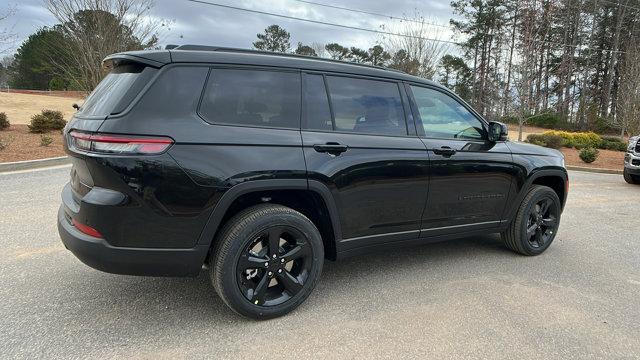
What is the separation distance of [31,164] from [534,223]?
9884 mm

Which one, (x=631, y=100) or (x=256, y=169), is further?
(x=631, y=100)

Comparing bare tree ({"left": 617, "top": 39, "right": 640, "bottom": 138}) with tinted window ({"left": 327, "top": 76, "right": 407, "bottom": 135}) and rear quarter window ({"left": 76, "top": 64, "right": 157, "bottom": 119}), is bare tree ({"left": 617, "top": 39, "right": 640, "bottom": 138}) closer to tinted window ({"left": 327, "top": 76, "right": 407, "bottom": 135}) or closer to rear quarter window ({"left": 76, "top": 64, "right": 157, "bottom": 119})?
tinted window ({"left": 327, "top": 76, "right": 407, "bottom": 135})

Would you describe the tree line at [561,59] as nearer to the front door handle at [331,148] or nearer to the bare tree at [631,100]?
the bare tree at [631,100]

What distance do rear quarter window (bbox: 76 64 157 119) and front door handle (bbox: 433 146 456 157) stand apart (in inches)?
91.2

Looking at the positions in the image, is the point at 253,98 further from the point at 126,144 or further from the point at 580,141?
the point at 580,141

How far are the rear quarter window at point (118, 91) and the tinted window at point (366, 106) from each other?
136 centimetres

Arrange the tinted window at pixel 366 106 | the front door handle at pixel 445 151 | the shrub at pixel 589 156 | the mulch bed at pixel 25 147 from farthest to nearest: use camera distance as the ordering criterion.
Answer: the shrub at pixel 589 156 < the mulch bed at pixel 25 147 < the front door handle at pixel 445 151 < the tinted window at pixel 366 106

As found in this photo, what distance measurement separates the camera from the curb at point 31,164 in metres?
8.94

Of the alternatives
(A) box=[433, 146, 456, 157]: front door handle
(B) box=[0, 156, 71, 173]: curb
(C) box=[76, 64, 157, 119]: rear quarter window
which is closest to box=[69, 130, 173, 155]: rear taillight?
(C) box=[76, 64, 157, 119]: rear quarter window

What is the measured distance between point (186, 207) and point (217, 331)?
2.87ft

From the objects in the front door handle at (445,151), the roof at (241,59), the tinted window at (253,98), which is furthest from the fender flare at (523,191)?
the tinted window at (253,98)

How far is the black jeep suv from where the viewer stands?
8.56ft

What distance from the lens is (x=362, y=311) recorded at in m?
3.23

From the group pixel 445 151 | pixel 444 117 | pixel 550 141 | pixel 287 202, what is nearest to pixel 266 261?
pixel 287 202
